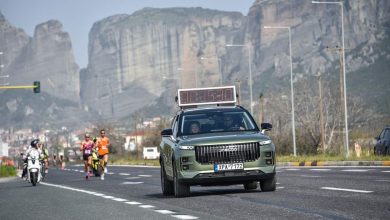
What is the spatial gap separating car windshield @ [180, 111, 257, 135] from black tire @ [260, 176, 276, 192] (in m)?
1.17

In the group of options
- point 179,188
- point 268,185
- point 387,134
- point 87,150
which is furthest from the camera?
point 387,134

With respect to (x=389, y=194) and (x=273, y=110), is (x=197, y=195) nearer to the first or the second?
(x=389, y=194)

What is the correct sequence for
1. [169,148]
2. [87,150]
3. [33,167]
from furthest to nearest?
[87,150], [33,167], [169,148]

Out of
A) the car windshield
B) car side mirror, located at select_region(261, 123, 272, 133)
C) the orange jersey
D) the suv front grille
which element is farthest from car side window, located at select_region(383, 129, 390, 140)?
the suv front grille

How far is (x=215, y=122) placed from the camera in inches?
907

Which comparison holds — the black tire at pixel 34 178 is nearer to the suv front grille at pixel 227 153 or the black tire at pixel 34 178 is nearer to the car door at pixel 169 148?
the car door at pixel 169 148

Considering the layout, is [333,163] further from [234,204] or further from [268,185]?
[234,204]

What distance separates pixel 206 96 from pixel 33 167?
458 inches

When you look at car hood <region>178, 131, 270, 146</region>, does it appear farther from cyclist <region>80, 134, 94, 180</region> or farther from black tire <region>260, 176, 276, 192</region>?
cyclist <region>80, 134, 94, 180</region>

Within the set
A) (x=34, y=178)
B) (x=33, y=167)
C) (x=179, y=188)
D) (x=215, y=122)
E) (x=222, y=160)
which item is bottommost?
(x=34, y=178)

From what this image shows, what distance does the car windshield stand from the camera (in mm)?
22859

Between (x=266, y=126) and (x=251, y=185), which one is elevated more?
(x=266, y=126)

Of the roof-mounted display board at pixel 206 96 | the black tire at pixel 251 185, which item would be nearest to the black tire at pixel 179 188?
the black tire at pixel 251 185

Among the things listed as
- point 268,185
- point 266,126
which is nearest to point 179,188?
point 268,185
